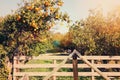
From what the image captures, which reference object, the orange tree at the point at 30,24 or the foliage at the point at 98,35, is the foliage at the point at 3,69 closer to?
the orange tree at the point at 30,24

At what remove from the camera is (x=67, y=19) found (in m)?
13.0

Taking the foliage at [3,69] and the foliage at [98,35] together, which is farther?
the foliage at [98,35]

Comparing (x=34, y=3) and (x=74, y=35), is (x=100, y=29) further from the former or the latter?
(x=34, y=3)

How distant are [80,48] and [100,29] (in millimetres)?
1954

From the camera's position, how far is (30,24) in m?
12.4

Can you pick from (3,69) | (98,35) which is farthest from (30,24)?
(98,35)

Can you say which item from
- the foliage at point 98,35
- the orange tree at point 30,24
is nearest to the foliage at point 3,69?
the orange tree at point 30,24

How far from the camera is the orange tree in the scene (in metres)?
12.5

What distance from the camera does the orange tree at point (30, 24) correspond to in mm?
12516

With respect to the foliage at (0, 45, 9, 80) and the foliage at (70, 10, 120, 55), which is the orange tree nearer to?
the foliage at (0, 45, 9, 80)

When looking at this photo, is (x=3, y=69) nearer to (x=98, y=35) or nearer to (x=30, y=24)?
(x=30, y=24)

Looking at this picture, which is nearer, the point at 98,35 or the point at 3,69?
the point at 3,69

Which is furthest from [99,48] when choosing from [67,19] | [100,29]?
[67,19]

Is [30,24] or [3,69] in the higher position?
[30,24]
